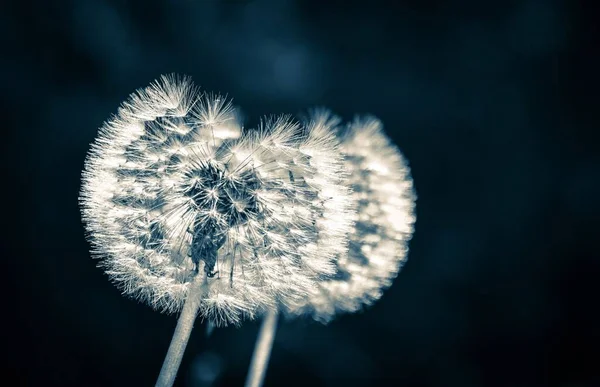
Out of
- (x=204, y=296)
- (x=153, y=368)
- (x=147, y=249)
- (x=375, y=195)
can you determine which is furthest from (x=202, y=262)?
(x=153, y=368)

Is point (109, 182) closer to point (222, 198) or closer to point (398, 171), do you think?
point (222, 198)

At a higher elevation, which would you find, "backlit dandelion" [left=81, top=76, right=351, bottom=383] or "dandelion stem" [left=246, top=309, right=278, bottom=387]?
"backlit dandelion" [left=81, top=76, right=351, bottom=383]

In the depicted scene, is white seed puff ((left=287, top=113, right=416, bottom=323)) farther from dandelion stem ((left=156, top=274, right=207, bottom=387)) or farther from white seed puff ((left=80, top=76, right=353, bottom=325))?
dandelion stem ((left=156, top=274, right=207, bottom=387))

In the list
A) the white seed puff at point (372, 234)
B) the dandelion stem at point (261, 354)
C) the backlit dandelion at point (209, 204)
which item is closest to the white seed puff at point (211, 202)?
the backlit dandelion at point (209, 204)

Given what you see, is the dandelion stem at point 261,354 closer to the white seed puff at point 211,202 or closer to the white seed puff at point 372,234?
the white seed puff at point 372,234

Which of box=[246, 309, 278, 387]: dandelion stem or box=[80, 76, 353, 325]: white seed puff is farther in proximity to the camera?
box=[246, 309, 278, 387]: dandelion stem

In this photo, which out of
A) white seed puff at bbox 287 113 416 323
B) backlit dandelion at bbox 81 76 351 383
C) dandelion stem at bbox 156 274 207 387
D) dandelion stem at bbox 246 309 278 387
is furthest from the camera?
dandelion stem at bbox 246 309 278 387

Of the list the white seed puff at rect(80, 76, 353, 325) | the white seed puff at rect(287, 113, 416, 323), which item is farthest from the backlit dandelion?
the white seed puff at rect(287, 113, 416, 323)
